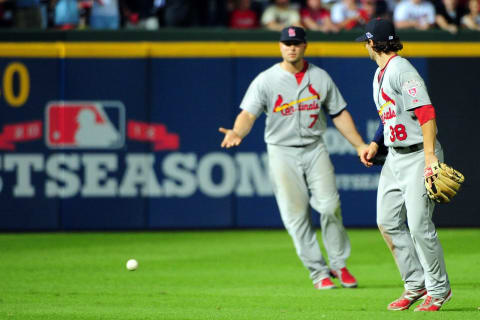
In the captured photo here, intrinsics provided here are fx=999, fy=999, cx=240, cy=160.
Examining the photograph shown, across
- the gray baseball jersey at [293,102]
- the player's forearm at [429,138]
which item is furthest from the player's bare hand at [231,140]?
the player's forearm at [429,138]

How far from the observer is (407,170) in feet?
23.1

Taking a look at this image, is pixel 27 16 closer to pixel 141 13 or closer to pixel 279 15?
pixel 141 13

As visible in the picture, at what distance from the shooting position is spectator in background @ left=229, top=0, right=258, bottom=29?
1483cm

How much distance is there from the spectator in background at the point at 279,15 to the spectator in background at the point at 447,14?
203cm

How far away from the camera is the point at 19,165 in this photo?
44.0 ft

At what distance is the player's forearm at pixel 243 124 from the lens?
342 inches

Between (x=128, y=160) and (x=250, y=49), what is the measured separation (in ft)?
7.35

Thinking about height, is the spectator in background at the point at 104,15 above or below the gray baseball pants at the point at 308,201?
above

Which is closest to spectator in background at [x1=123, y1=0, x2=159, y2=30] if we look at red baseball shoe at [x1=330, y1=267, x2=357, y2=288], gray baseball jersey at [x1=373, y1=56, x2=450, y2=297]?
red baseball shoe at [x1=330, y1=267, x2=357, y2=288]

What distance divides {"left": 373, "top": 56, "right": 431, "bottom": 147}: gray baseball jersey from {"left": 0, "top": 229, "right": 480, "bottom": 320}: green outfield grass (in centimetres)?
125

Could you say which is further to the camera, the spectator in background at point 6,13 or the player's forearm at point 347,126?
the spectator in background at point 6,13

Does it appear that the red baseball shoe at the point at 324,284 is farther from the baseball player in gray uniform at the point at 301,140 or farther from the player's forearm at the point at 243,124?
the player's forearm at the point at 243,124

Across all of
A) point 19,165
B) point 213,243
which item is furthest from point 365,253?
point 19,165

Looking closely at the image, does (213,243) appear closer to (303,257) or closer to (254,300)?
(303,257)
